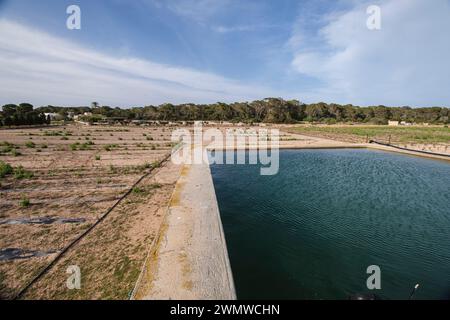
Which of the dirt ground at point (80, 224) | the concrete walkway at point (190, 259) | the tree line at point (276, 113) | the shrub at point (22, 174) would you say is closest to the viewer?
the concrete walkway at point (190, 259)

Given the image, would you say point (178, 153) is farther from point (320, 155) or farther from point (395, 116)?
point (395, 116)

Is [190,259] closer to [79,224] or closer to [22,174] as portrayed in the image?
[79,224]

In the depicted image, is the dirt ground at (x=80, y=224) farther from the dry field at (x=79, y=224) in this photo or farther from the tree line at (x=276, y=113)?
the tree line at (x=276, y=113)

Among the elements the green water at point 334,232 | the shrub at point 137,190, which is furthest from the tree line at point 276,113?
the shrub at point 137,190

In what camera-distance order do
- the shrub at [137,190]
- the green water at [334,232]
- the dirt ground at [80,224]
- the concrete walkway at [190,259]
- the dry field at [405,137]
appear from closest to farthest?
the concrete walkway at [190,259] < the dirt ground at [80,224] < the green water at [334,232] < the shrub at [137,190] < the dry field at [405,137]

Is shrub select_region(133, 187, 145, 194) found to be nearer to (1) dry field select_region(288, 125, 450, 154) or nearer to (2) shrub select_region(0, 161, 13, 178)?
(2) shrub select_region(0, 161, 13, 178)

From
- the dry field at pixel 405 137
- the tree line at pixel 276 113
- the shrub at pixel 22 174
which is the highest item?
the tree line at pixel 276 113

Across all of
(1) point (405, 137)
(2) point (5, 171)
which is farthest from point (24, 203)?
(1) point (405, 137)
